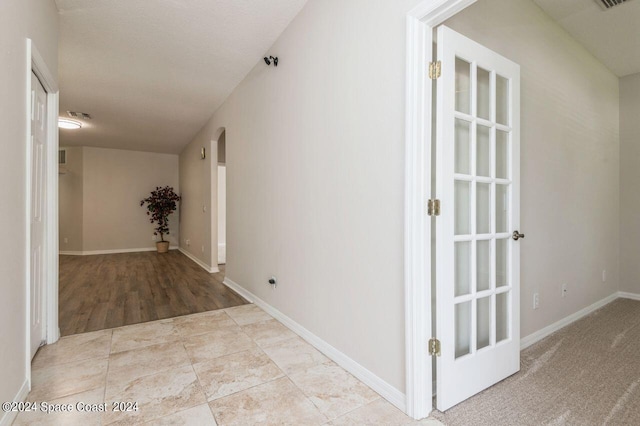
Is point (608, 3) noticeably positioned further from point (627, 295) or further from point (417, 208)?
point (627, 295)

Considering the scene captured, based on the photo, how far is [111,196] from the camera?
7621 millimetres

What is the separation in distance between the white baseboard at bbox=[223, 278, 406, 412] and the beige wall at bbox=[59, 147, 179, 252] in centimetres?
634

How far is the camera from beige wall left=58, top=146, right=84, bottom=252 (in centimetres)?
730

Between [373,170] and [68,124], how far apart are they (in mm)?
6019

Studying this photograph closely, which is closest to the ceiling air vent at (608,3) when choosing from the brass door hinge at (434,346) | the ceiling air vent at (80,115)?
the brass door hinge at (434,346)

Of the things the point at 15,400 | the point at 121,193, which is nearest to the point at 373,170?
the point at 15,400

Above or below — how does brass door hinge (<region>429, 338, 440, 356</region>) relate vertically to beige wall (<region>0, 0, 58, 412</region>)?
below

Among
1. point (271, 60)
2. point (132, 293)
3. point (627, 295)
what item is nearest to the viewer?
point (271, 60)

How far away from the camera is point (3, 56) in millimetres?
1389

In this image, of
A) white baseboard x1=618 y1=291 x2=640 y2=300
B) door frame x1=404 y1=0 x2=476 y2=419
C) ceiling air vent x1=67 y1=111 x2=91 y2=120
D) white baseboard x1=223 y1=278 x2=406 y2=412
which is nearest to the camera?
door frame x1=404 y1=0 x2=476 y2=419

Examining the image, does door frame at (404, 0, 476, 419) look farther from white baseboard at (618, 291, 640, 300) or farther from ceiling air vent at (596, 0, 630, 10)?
white baseboard at (618, 291, 640, 300)

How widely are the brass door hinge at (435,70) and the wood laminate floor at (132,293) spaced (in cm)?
294

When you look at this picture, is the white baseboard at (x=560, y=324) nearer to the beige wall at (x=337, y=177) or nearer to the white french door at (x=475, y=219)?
the white french door at (x=475, y=219)

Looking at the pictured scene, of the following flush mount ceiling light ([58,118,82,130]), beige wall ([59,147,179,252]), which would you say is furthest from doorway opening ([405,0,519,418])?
beige wall ([59,147,179,252])
